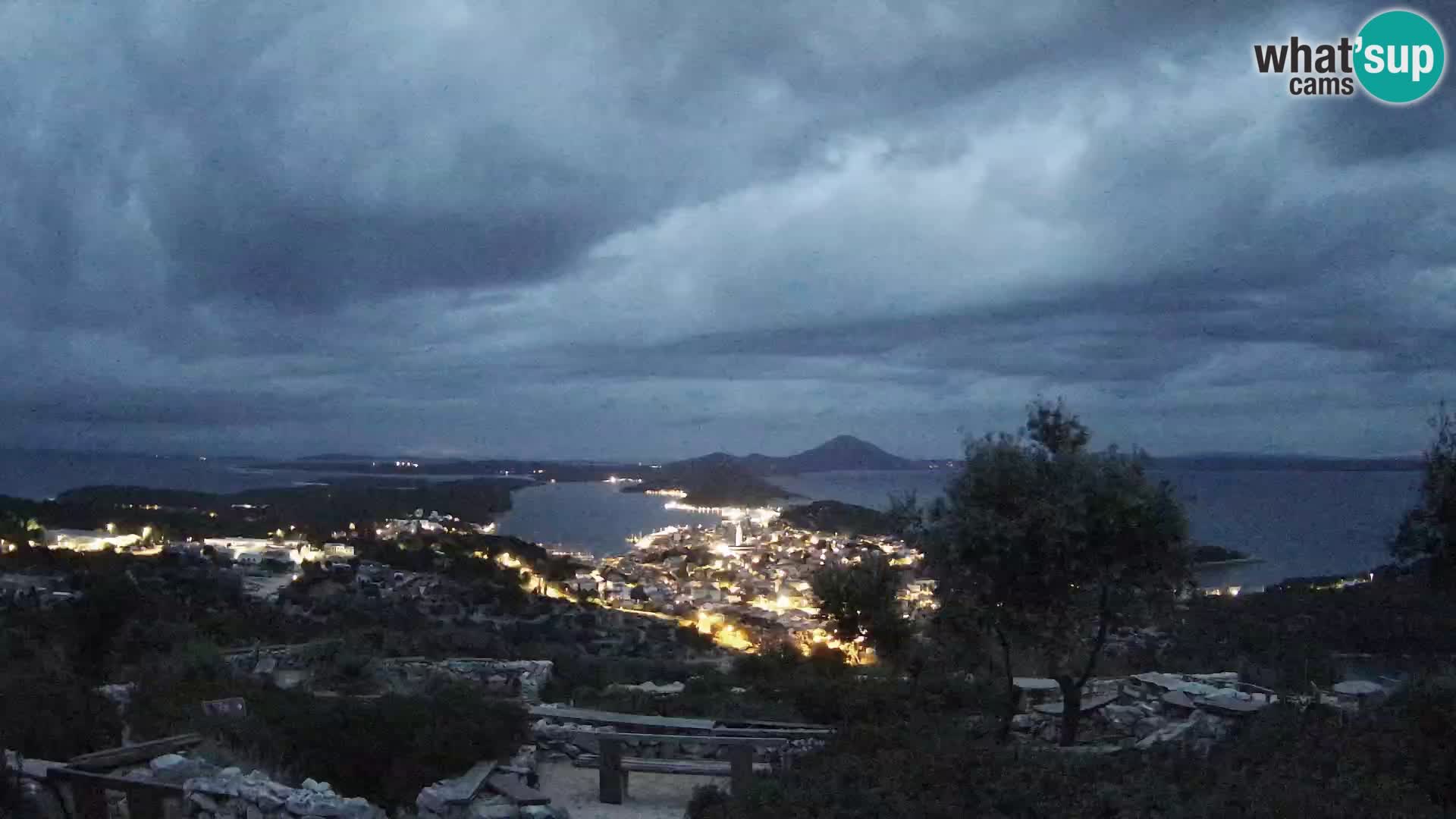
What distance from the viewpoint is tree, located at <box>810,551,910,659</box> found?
16797 mm

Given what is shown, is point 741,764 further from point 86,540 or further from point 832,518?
point 832,518

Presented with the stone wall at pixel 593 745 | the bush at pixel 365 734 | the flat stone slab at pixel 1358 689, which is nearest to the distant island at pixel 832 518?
the flat stone slab at pixel 1358 689

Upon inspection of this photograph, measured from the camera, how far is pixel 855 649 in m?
19.0

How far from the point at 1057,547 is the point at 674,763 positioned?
15.4ft

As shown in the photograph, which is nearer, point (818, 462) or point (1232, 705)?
point (1232, 705)

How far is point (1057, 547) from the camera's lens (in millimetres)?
9875

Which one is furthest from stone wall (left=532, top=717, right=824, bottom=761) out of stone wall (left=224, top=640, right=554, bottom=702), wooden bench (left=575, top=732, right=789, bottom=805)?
stone wall (left=224, top=640, right=554, bottom=702)

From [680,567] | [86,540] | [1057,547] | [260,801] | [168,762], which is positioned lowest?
[680,567]

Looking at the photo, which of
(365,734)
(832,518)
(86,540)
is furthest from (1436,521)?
(832,518)

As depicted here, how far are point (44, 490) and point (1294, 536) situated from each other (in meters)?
92.5

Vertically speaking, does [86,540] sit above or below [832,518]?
above

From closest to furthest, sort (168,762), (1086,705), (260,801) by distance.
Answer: (260,801) < (168,762) < (1086,705)

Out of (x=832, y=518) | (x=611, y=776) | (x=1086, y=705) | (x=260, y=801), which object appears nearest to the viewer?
(x=260, y=801)

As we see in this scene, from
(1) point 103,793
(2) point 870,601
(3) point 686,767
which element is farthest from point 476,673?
(1) point 103,793
